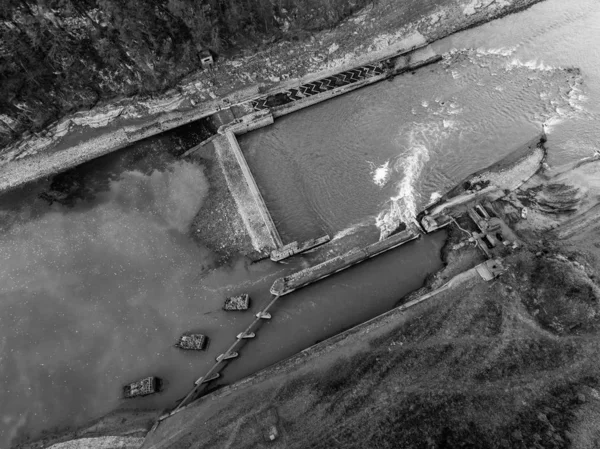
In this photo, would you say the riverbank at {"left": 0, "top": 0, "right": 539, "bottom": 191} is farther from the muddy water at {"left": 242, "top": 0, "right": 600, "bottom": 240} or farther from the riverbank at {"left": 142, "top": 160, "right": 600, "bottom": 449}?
the riverbank at {"left": 142, "top": 160, "right": 600, "bottom": 449}

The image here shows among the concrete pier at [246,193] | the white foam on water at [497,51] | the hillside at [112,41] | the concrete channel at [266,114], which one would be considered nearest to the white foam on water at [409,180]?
the concrete channel at [266,114]

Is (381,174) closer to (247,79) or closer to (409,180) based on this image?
(409,180)

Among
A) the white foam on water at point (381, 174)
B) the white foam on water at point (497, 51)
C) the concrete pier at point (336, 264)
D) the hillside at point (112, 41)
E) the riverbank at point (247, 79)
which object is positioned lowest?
the concrete pier at point (336, 264)

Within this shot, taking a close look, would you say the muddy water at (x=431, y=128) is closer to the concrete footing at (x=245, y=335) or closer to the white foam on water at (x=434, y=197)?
the white foam on water at (x=434, y=197)

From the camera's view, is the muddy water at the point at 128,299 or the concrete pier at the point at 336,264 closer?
the muddy water at the point at 128,299

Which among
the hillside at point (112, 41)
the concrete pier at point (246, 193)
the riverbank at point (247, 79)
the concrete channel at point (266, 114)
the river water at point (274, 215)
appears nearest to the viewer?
the river water at point (274, 215)

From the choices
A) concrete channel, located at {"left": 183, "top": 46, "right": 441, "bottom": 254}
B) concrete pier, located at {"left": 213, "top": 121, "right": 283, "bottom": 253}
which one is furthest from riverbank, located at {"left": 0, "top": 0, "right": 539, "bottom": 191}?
concrete pier, located at {"left": 213, "top": 121, "right": 283, "bottom": 253}

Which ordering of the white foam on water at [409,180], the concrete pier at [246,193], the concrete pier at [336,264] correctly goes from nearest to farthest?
the concrete pier at [336,264] < the concrete pier at [246,193] < the white foam on water at [409,180]

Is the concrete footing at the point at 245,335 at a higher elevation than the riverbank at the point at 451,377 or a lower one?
higher

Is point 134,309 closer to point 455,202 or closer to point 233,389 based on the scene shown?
point 233,389
